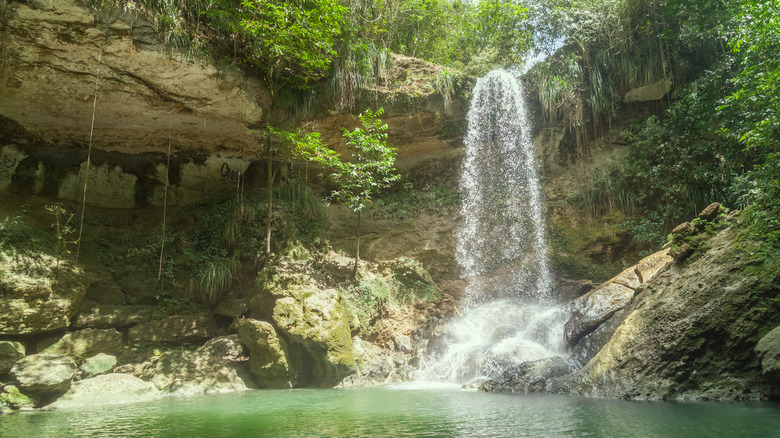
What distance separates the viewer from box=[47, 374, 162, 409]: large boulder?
18.8 feet

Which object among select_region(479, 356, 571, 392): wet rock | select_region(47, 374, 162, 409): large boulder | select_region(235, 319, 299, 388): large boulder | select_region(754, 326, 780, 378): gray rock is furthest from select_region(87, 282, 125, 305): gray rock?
select_region(754, 326, 780, 378): gray rock

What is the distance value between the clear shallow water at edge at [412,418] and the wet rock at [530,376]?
0.47m

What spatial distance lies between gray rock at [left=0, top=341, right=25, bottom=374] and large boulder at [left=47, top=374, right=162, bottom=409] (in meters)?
0.84

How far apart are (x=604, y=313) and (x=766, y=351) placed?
288cm

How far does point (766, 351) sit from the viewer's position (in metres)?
3.83

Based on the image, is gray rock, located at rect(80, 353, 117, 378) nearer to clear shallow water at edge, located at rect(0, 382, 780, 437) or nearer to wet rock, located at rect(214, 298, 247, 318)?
clear shallow water at edge, located at rect(0, 382, 780, 437)

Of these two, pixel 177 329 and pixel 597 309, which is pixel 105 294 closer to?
pixel 177 329

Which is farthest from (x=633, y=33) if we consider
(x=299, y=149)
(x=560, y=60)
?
(x=299, y=149)

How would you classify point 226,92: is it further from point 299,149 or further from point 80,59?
point 80,59

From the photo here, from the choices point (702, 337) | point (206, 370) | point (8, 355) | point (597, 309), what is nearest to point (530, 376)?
point (597, 309)

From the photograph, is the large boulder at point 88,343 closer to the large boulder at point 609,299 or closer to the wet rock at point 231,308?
the wet rock at point 231,308

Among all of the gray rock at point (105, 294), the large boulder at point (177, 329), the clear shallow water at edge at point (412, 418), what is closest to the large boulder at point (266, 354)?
the large boulder at point (177, 329)

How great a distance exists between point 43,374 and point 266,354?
293cm

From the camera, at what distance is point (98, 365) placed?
665 cm
